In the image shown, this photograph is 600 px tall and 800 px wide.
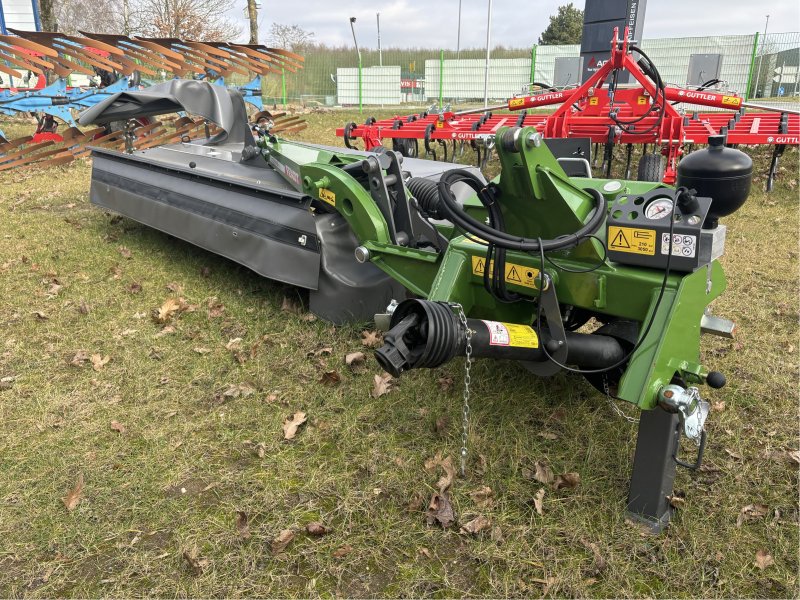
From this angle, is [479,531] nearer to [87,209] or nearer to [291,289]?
[291,289]

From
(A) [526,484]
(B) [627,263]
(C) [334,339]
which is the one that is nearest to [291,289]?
(C) [334,339]

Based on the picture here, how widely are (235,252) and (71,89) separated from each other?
9.70m

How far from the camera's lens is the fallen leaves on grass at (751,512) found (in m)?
2.38

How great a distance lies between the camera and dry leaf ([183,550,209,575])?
2195 mm

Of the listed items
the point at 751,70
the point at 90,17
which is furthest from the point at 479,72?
the point at 90,17

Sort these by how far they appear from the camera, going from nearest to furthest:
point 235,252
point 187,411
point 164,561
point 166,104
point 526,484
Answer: point 164,561, point 526,484, point 187,411, point 235,252, point 166,104

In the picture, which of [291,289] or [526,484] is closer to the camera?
[526,484]

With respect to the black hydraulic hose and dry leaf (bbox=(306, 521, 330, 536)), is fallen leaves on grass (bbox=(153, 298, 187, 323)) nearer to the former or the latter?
dry leaf (bbox=(306, 521, 330, 536))

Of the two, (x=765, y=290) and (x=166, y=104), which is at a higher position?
(x=166, y=104)

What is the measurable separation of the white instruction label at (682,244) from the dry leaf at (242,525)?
6.04 ft

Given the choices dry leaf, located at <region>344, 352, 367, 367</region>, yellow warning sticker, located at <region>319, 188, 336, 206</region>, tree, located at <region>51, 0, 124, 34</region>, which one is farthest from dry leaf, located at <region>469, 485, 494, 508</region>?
tree, located at <region>51, 0, 124, 34</region>

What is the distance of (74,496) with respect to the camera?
8.26 feet

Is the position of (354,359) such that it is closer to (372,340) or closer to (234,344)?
(372,340)

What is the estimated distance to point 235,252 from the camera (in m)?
4.40
